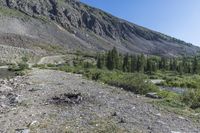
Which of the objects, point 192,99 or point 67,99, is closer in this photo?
point 67,99

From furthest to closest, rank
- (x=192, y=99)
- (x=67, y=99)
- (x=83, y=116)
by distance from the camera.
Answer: (x=192, y=99) < (x=67, y=99) < (x=83, y=116)

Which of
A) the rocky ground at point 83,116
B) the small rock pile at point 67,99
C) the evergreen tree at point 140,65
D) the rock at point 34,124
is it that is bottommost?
the rock at point 34,124

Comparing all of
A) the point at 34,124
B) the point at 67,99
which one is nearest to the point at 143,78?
the point at 67,99

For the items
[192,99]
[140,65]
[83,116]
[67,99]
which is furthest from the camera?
[140,65]

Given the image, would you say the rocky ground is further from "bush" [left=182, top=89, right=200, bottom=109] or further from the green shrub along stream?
the green shrub along stream

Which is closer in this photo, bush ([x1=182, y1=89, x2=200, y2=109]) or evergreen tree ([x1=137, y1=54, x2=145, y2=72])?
bush ([x1=182, y1=89, x2=200, y2=109])

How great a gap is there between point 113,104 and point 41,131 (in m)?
9.44

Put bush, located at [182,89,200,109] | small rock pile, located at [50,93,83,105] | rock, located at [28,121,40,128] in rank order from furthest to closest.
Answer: bush, located at [182,89,200,109] → small rock pile, located at [50,93,83,105] → rock, located at [28,121,40,128]

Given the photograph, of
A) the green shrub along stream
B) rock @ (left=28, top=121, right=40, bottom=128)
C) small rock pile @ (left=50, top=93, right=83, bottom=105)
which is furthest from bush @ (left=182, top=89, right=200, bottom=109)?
rock @ (left=28, top=121, right=40, bottom=128)

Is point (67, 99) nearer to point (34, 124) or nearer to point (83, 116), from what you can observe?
point (83, 116)

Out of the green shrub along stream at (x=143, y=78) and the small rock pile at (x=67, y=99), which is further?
the green shrub along stream at (x=143, y=78)

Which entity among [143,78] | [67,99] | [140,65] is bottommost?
[67,99]

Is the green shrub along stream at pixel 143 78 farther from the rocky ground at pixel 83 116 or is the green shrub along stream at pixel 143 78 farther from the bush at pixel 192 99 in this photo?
the rocky ground at pixel 83 116

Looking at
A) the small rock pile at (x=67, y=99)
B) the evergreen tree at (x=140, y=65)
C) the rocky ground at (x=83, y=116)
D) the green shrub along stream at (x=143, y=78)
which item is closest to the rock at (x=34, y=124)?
the rocky ground at (x=83, y=116)
